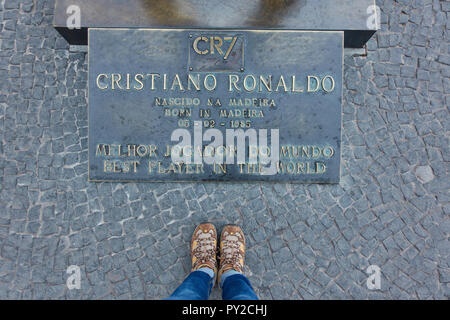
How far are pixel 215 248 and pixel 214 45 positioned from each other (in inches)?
85.4

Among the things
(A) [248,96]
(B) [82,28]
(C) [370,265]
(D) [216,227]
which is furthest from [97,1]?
(C) [370,265]

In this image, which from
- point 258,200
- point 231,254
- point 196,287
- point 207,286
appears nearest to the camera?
point 196,287

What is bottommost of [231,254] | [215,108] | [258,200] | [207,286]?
[207,286]

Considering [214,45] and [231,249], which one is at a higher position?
[214,45]

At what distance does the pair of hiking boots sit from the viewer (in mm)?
3043

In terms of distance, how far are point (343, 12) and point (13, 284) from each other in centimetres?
462

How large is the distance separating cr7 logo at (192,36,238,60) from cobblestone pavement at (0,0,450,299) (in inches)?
52.6

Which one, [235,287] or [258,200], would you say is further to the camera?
[258,200]

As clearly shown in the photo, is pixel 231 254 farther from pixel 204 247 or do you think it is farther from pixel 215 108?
pixel 215 108

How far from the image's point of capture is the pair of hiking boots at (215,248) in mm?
3043

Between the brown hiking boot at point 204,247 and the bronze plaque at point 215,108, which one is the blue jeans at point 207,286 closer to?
the brown hiking boot at point 204,247

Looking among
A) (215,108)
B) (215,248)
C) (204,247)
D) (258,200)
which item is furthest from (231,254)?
(215,108)

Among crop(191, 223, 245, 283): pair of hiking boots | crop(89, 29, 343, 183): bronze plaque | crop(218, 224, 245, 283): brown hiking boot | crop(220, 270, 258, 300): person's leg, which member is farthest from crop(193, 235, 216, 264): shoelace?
crop(89, 29, 343, 183): bronze plaque

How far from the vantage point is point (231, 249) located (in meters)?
3.07
